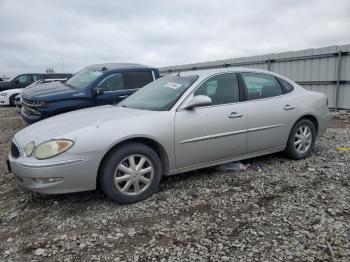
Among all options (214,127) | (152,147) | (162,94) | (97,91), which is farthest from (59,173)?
(97,91)

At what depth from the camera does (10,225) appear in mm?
3336

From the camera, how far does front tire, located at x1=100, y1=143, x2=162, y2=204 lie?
352 cm

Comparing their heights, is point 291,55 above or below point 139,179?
above

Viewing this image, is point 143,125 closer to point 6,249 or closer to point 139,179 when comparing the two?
point 139,179

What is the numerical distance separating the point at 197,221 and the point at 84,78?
5536mm

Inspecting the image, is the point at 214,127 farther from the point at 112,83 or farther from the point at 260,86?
the point at 112,83

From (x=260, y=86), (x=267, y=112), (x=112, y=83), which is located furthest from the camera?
(x=112, y=83)

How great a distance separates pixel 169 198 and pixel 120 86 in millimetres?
4278

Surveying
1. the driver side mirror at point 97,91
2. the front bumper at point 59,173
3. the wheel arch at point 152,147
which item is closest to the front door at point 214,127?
the wheel arch at point 152,147

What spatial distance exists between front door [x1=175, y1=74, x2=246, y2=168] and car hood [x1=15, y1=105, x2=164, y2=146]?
42 centimetres

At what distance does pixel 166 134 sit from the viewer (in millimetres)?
3834

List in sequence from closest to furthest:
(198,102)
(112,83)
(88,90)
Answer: (198,102) < (88,90) < (112,83)

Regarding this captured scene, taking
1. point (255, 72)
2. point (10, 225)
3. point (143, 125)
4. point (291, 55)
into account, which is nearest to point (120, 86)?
point (255, 72)

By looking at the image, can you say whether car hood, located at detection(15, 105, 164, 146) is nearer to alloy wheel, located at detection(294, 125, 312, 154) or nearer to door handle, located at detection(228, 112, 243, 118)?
door handle, located at detection(228, 112, 243, 118)
